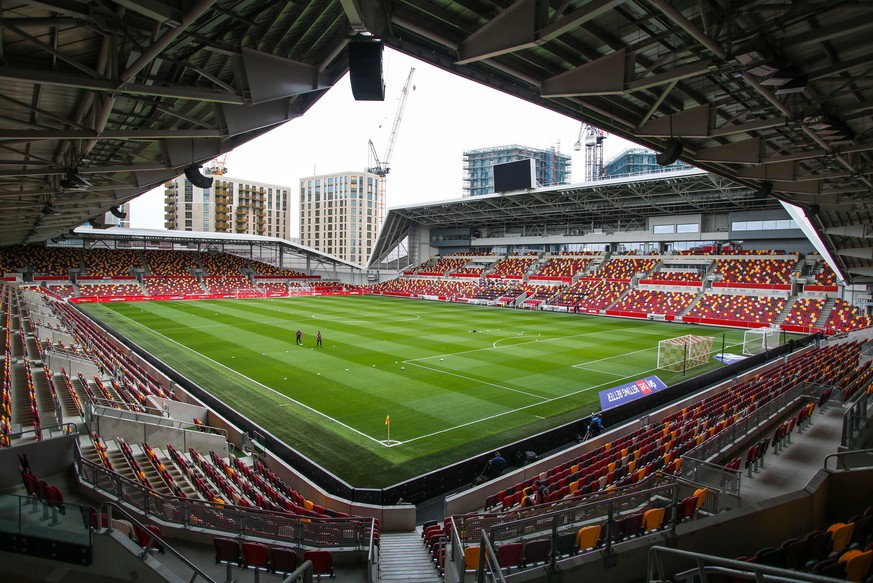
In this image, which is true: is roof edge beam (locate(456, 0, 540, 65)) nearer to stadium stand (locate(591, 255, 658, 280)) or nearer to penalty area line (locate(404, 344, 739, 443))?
penalty area line (locate(404, 344, 739, 443))

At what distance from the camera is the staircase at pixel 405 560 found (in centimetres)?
808

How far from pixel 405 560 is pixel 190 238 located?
70.9 metres

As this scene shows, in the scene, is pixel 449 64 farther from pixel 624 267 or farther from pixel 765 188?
pixel 624 267

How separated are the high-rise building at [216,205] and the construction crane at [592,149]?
8139 cm

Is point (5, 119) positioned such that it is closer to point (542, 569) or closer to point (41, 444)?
point (41, 444)

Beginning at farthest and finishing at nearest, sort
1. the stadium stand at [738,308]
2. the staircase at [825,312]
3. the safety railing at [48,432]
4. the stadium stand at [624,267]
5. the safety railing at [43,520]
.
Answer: the stadium stand at [624,267] < the stadium stand at [738,308] < the staircase at [825,312] < the safety railing at [48,432] < the safety railing at [43,520]

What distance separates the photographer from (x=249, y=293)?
69688 millimetres

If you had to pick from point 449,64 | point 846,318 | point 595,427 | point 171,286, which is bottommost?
point 595,427

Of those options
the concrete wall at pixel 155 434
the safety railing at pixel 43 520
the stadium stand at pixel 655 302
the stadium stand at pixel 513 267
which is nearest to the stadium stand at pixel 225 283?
the stadium stand at pixel 513 267

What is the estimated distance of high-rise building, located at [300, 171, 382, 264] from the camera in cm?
13900

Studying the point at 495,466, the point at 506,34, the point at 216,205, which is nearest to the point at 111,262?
the point at 216,205

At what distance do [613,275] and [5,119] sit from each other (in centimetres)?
5742

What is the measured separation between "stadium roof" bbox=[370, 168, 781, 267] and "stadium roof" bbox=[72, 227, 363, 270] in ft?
35.8

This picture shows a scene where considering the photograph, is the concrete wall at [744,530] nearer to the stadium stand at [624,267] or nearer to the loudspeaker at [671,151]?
the loudspeaker at [671,151]
